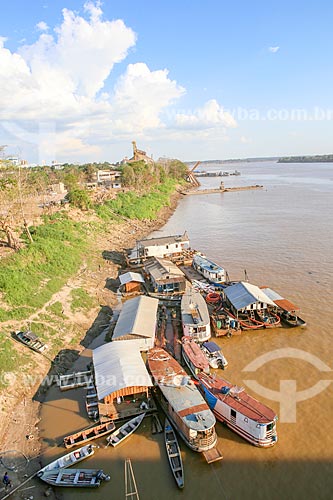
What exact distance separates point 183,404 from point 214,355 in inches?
225

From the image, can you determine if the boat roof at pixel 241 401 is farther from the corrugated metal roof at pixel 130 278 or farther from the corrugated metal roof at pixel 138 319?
the corrugated metal roof at pixel 130 278

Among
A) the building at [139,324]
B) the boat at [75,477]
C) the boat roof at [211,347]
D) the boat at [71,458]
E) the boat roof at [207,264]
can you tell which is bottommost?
the boat at [75,477]

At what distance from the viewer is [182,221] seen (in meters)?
67.6

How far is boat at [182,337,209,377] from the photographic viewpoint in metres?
20.2

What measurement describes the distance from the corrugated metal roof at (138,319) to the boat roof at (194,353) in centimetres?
233

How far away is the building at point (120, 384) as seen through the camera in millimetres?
17547

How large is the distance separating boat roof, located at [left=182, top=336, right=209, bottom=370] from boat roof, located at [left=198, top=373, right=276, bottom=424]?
1.14 metres

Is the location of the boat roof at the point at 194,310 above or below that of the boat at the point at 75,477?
above

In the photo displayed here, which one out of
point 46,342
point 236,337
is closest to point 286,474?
point 236,337

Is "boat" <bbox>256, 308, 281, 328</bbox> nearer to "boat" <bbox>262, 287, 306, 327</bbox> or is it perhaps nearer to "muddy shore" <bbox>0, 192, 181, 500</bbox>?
"boat" <bbox>262, 287, 306, 327</bbox>

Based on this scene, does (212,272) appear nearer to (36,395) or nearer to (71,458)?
(36,395)

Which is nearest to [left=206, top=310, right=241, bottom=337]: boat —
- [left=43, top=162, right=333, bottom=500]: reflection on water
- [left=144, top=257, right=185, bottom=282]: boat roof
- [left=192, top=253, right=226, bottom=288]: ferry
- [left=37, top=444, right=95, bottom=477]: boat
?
[left=43, top=162, right=333, bottom=500]: reflection on water

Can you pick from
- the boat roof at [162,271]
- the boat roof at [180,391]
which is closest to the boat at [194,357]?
the boat roof at [180,391]

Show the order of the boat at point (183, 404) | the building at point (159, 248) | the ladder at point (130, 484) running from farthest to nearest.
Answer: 1. the building at point (159, 248)
2. the boat at point (183, 404)
3. the ladder at point (130, 484)
